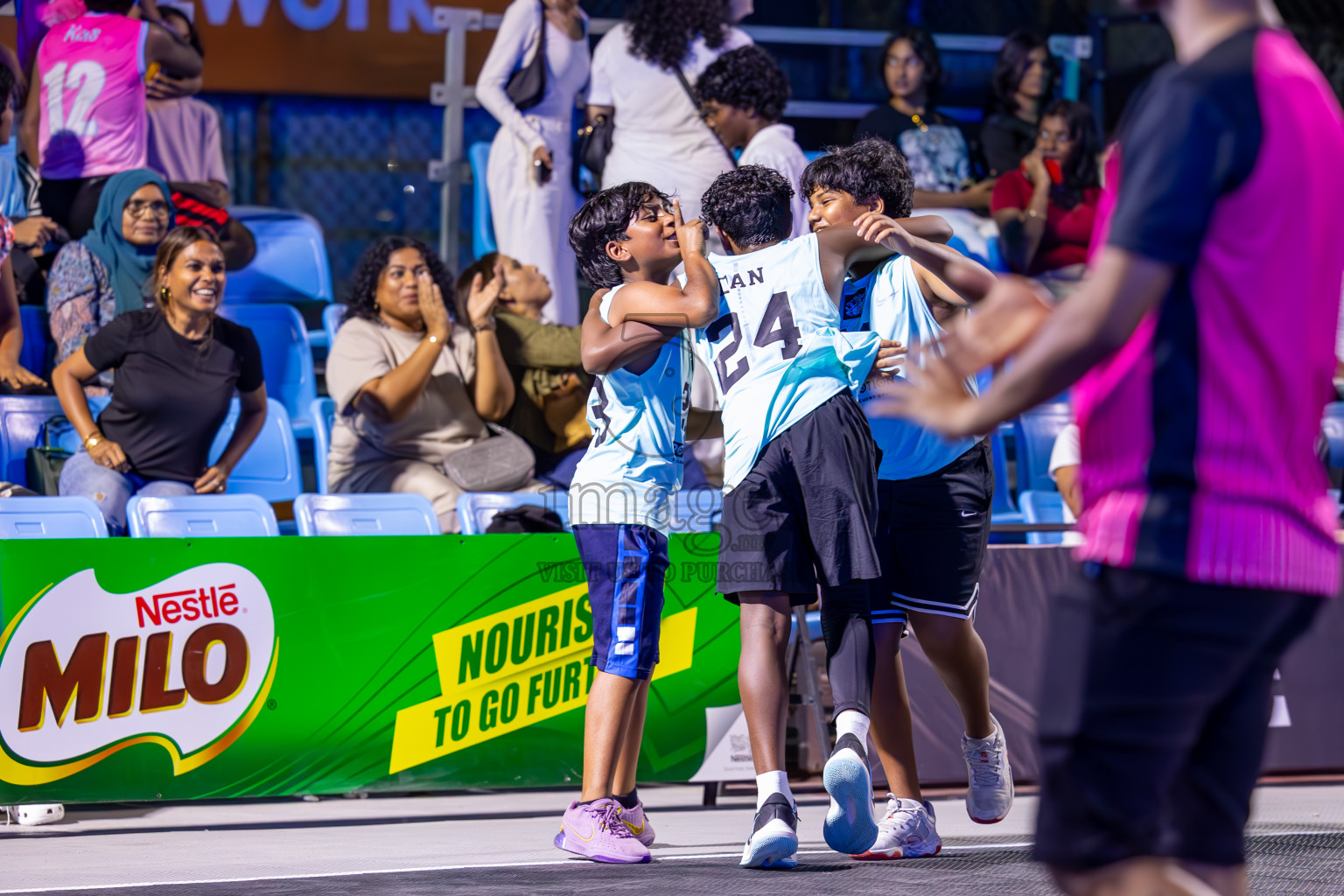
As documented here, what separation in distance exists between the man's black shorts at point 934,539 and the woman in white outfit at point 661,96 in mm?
3690

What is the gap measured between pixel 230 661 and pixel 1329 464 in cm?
592

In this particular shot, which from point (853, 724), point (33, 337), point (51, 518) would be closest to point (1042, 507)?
point (853, 724)

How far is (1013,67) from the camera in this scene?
8312 mm

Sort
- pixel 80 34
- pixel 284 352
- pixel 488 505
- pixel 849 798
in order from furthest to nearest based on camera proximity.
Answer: pixel 284 352, pixel 80 34, pixel 488 505, pixel 849 798

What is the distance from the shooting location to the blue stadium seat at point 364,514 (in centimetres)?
554

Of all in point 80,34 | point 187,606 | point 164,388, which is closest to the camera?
point 187,606

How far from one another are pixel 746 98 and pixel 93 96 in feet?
10.7

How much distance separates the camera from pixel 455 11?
8164 mm

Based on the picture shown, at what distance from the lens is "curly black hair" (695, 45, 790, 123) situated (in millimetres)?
7164

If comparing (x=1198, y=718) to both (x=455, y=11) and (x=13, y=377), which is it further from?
(x=455, y=11)

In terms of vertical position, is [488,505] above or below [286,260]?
below

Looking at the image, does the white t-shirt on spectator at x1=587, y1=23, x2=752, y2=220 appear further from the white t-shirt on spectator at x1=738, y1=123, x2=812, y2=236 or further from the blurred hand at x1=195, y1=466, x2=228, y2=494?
the blurred hand at x1=195, y1=466, x2=228, y2=494

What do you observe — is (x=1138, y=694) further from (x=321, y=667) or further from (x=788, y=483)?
(x=321, y=667)

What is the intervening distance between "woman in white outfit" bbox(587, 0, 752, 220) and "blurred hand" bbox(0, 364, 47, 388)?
2984 millimetres
